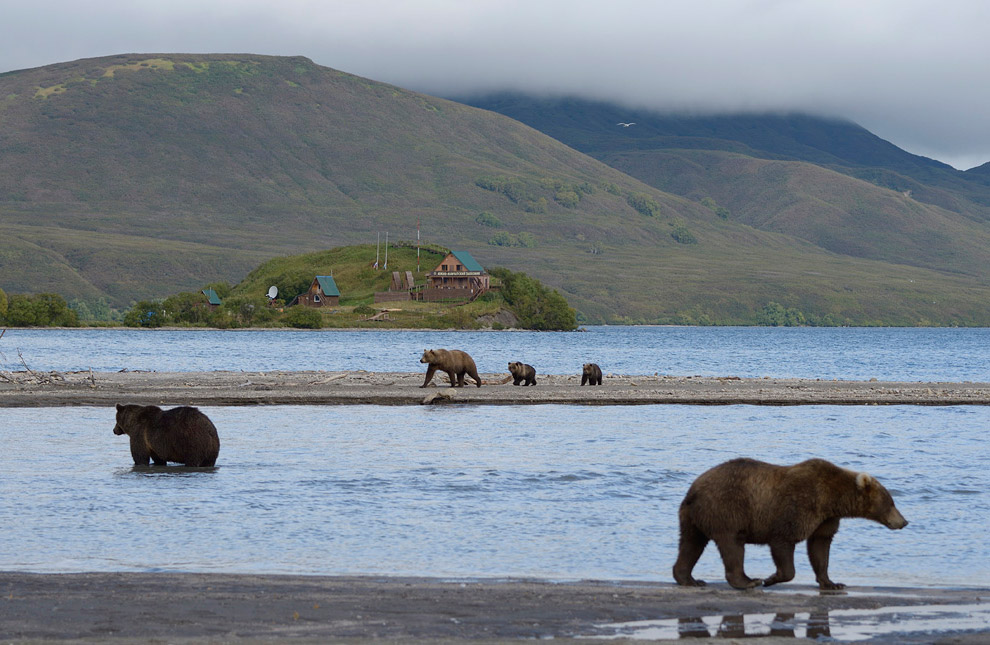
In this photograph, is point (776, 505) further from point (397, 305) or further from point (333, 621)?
point (397, 305)

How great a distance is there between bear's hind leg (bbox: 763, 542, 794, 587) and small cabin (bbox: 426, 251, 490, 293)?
6825 inches

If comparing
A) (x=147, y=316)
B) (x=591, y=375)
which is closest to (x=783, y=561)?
(x=591, y=375)

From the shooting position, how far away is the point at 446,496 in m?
19.7

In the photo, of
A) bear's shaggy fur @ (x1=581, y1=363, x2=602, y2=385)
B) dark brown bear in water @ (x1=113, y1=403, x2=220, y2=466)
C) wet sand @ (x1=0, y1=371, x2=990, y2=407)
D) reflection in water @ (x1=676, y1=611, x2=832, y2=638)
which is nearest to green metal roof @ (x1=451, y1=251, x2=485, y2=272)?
wet sand @ (x1=0, y1=371, x2=990, y2=407)

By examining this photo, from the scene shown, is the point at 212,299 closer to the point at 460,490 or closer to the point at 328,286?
the point at 328,286

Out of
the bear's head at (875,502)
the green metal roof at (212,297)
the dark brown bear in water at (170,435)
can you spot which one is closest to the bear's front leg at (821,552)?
the bear's head at (875,502)

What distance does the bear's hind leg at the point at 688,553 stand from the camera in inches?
481

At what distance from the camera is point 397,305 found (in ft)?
595

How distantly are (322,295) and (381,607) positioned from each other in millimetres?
179519

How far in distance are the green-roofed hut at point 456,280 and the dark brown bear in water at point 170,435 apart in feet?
532

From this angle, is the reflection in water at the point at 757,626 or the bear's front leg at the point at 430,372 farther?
the bear's front leg at the point at 430,372

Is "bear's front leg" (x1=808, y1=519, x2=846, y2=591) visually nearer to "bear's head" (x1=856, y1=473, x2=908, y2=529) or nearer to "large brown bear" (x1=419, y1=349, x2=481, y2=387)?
"bear's head" (x1=856, y1=473, x2=908, y2=529)

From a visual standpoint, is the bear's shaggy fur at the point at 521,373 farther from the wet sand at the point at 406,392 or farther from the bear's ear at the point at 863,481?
the bear's ear at the point at 863,481

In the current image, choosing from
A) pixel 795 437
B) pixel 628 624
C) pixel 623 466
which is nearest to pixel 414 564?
pixel 628 624
